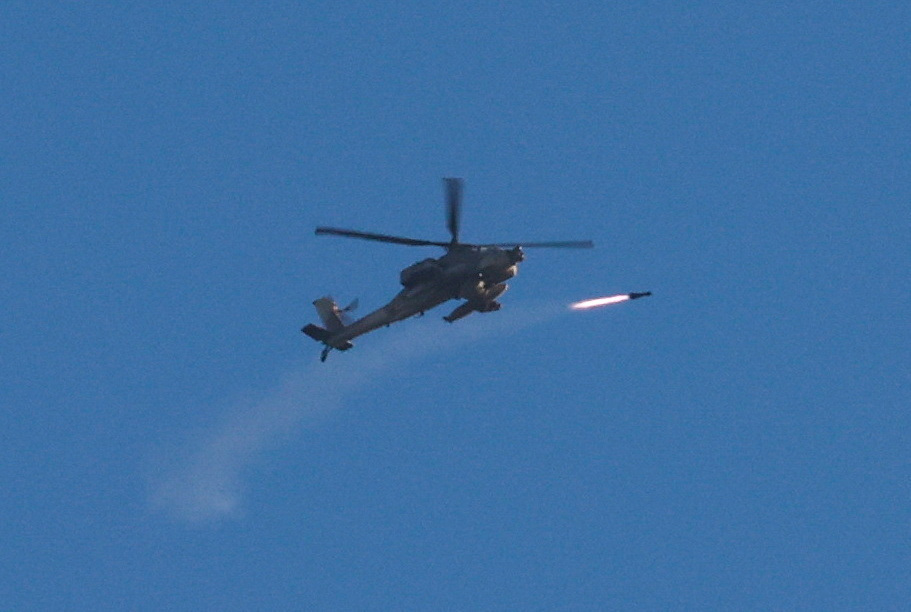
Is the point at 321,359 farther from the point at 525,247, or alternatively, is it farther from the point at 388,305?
the point at 525,247

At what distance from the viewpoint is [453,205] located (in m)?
118

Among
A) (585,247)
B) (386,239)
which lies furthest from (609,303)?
→ (386,239)

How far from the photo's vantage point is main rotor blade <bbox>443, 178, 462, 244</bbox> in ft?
384

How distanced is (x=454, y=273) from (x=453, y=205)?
379 centimetres

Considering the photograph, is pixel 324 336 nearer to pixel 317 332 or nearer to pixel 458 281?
pixel 317 332

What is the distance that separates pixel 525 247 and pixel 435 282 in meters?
5.26

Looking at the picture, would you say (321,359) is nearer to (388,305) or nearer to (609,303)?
(388,305)

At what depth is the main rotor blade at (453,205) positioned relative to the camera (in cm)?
11712

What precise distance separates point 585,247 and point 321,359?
1675cm

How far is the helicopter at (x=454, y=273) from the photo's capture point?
117 meters

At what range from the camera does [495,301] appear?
118688mm

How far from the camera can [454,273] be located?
117 m

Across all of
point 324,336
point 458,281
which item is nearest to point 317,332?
point 324,336

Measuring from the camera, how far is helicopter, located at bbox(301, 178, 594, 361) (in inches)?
4592
